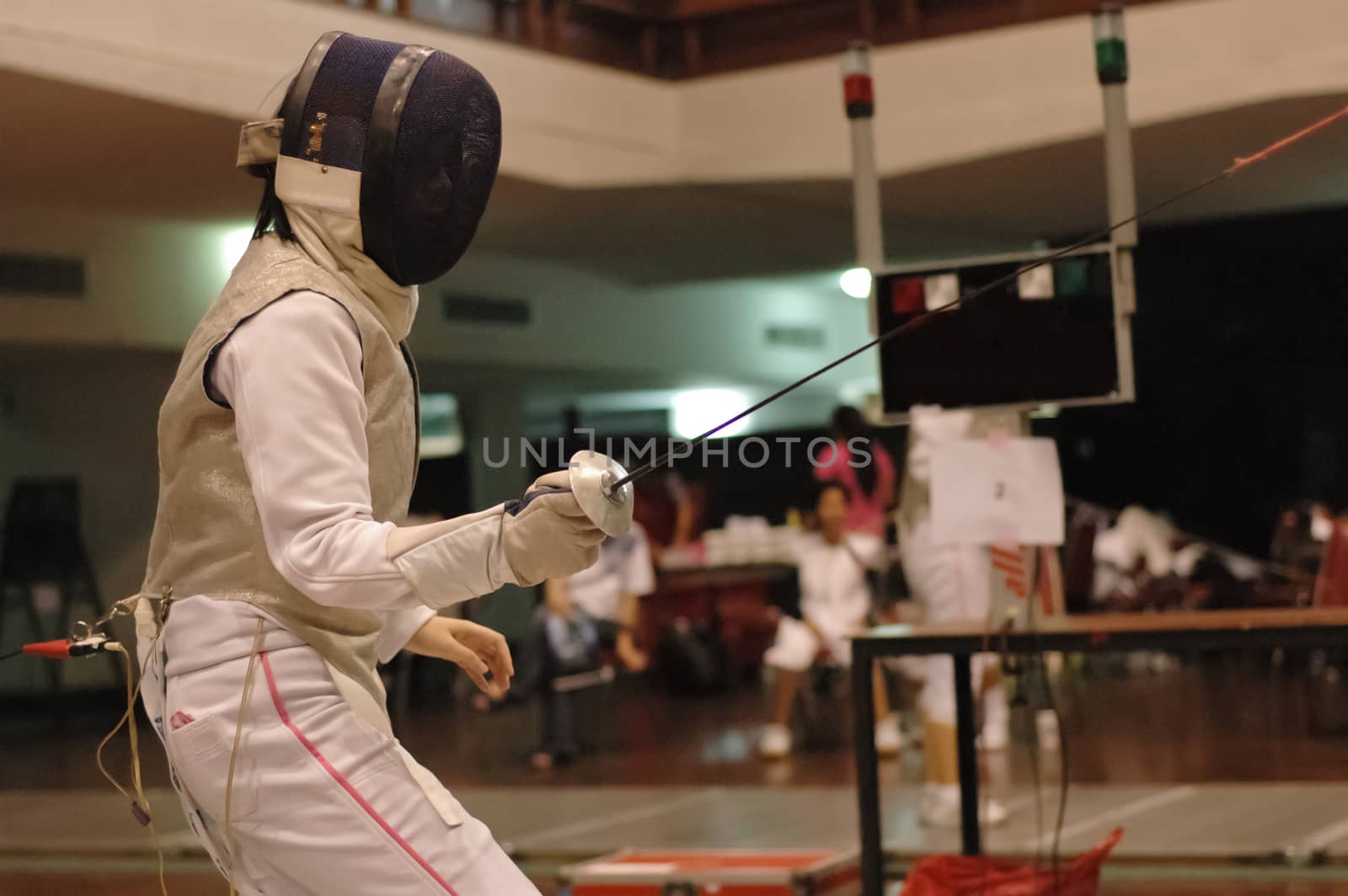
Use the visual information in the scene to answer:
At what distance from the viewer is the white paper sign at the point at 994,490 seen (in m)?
2.82

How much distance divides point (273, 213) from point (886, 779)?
13.2 feet

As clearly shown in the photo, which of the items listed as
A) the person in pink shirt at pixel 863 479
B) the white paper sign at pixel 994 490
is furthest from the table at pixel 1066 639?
the person in pink shirt at pixel 863 479

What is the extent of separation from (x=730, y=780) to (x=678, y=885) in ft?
6.35

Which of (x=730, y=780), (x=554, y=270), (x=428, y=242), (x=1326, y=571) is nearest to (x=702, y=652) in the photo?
(x=554, y=270)

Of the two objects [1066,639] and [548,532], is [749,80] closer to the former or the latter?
[1066,639]

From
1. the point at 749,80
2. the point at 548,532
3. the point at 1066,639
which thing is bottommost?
the point at 1066,639

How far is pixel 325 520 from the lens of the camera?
1.26m

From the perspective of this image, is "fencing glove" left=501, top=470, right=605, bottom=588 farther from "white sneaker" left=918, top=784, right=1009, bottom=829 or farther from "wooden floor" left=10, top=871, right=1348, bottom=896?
"white sneaker" left=918, top=784, right=1009, bottom=829

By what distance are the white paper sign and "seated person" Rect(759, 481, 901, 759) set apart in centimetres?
309

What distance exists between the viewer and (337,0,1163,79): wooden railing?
6398mm

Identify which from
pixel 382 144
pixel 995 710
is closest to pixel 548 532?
pixel 382 144

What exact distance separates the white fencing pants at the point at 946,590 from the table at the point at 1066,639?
1.28 meters

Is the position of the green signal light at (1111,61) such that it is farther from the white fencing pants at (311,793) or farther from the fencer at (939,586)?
the white fencing pants at (311,793)

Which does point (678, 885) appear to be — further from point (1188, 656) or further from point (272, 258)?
point (1188, 656)
